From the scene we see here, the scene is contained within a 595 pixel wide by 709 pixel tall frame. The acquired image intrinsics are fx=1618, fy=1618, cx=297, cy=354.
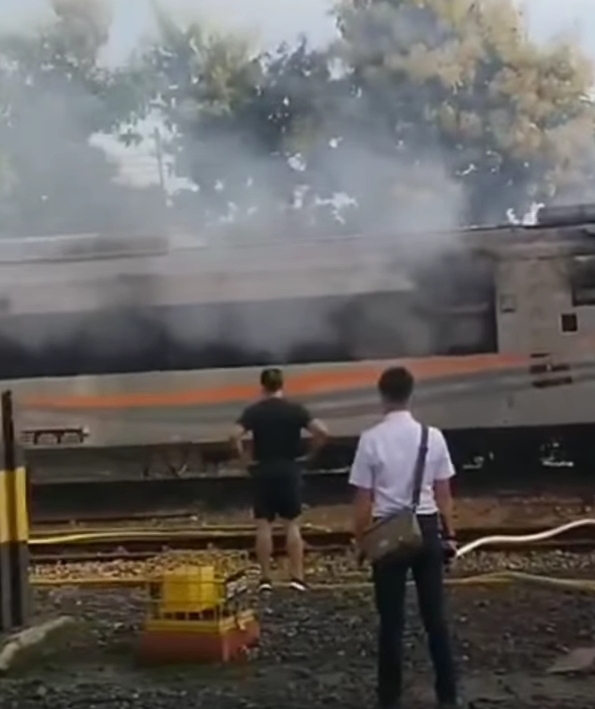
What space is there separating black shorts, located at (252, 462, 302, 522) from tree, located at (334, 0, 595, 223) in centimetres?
1227

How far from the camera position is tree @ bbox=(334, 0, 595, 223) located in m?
22.7

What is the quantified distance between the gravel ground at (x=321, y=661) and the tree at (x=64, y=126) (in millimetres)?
8812

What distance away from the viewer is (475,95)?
2438 cm

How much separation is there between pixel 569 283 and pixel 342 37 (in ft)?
21.5

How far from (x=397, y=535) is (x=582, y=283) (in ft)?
35.1

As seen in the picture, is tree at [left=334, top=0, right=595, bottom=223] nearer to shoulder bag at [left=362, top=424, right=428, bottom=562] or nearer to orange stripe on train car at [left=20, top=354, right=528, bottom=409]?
orange stripe on train car at [left=20, top=354, right=528, bottom=409]

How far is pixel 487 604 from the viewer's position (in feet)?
30.2

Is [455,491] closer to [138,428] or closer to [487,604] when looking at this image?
[138,428]

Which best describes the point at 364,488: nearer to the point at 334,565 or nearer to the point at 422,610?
the point at 422,610

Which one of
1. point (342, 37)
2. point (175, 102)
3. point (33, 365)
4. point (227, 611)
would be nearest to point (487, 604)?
point (227, 611)

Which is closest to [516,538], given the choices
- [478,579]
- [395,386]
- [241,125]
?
[478,579]

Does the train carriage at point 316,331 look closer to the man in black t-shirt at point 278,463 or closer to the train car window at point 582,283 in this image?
the train car window at point 582,283

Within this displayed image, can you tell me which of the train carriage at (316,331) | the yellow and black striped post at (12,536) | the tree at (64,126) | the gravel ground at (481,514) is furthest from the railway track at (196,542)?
the tree at (64,126)

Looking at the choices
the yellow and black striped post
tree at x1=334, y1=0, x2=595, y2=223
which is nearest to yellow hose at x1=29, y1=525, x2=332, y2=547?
the yellow and black striped post
